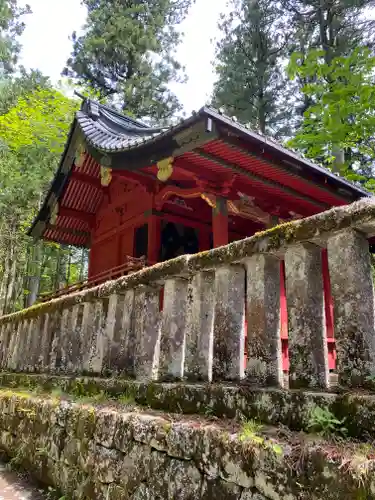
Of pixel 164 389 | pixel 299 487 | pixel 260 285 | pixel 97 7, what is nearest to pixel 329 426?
pixel 299 487

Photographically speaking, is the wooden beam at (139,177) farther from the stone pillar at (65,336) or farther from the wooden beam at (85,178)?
the stone pillar at (65,336)

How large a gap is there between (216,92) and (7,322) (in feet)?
59.9

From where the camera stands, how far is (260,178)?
22.5ft

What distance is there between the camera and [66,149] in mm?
9500

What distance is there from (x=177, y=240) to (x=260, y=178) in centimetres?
316

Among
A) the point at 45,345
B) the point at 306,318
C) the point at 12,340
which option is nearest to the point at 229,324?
the point at 306,318

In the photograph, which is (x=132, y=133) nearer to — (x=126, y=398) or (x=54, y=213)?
(x=54, y=213)

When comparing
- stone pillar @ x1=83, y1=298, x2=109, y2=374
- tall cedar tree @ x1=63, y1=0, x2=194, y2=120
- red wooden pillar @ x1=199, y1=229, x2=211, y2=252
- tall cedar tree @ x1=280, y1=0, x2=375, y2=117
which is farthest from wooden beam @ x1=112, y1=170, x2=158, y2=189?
tall cedar tree @ x1=63, y1=0, x2=194, y2=120

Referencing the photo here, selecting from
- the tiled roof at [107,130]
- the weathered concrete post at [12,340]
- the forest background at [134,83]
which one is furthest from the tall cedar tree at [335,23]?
the weathered concrete post at [12,340]

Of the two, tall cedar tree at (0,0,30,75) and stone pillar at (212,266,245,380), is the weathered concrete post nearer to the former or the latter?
stone pillar at (212,266,245,380)

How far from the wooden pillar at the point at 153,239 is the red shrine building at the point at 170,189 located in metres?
0.02

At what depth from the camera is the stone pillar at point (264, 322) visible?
7.45ft

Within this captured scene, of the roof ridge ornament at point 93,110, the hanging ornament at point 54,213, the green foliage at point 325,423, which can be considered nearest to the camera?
the green foliage at point 325,423

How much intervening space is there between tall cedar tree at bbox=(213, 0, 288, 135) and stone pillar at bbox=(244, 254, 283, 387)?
19.3 metres
